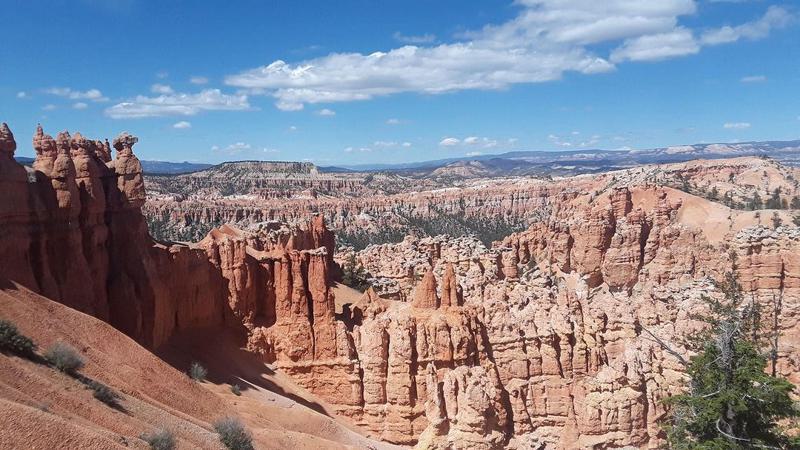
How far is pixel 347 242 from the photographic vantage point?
109312mm

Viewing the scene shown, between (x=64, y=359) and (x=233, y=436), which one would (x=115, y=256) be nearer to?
(x=64, y=359)

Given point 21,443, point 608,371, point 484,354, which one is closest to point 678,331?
point 608,371

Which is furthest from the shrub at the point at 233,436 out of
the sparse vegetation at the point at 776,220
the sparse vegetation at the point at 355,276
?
the sparse vegetation at the point at 776,220

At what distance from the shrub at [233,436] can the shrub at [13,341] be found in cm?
523

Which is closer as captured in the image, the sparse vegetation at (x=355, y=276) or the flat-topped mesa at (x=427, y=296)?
the flat-topped mesa at (x=427, y=296)

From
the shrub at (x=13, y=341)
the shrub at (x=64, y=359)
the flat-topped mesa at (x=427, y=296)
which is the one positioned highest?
the shrub at (x=13, y=341)

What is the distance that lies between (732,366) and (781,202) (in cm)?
6725

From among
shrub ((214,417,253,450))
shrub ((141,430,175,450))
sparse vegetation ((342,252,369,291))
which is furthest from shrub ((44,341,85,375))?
sparse vegetation ((342,252,369,291))

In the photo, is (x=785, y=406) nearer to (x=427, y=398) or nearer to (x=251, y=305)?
(x=427, y=398)

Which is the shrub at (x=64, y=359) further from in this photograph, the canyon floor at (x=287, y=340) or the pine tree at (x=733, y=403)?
the pine tree at (x=733, y=403)

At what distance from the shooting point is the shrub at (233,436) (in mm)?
16953

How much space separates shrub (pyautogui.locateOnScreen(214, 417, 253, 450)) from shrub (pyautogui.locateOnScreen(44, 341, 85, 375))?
4.06m

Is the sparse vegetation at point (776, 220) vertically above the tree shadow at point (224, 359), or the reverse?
the sparse vegetation at point (776, 220)

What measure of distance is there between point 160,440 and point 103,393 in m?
2.64
